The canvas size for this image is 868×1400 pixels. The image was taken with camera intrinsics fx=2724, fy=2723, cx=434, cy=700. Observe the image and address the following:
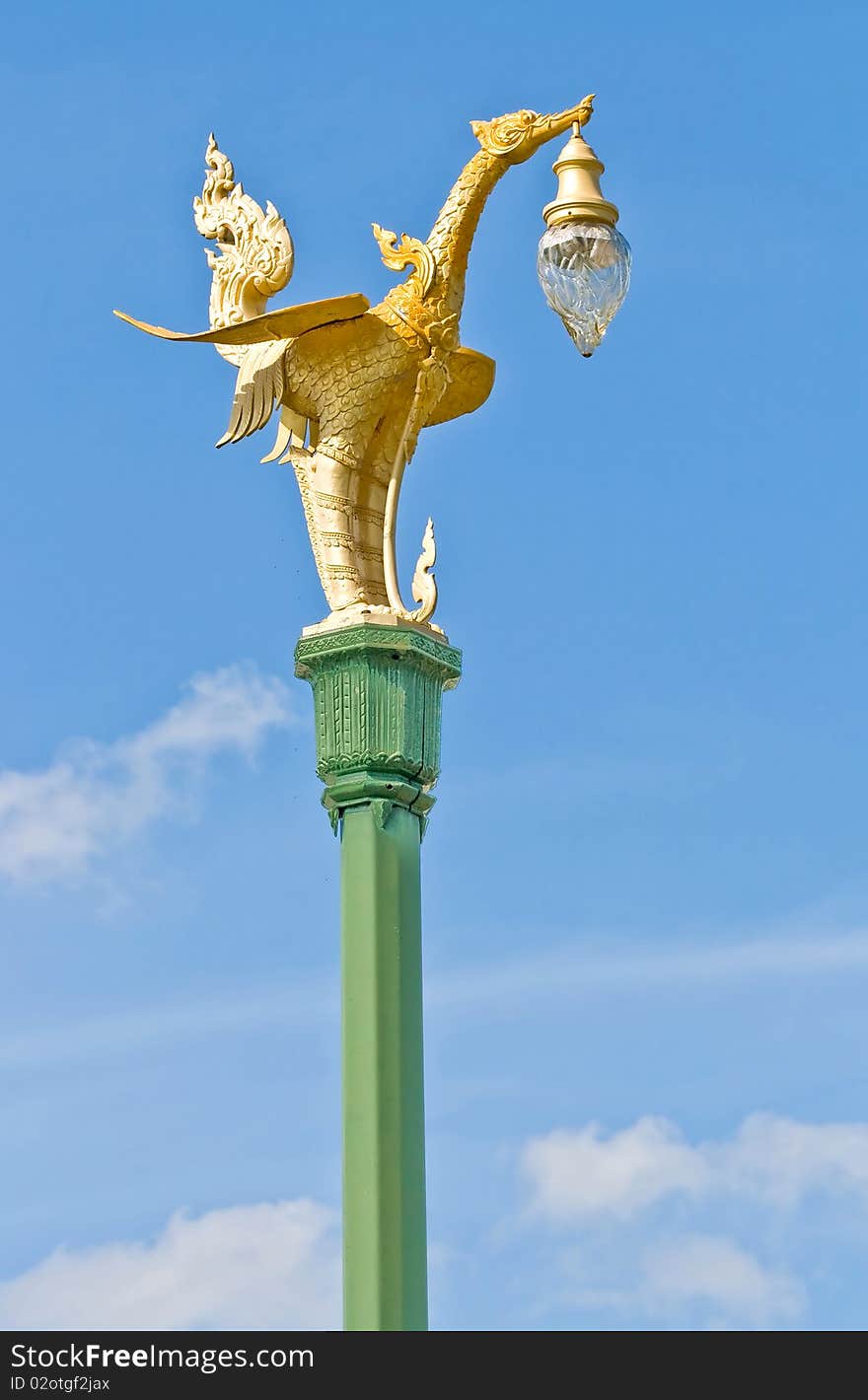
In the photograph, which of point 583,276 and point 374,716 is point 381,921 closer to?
point 374,716

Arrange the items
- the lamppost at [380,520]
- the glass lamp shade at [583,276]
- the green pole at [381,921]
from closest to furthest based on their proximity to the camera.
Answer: the green pole at [381,921] < the lamppost at [380,520] < the glass lamp shade at [583,276]

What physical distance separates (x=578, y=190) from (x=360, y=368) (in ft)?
3.58

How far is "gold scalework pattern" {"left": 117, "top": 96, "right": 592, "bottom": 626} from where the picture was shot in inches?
413

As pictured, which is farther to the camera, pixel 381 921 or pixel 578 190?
pixel 578 190

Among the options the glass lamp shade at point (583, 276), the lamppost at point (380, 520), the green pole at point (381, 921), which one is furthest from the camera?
the glass lamp shade at point (583, 276)

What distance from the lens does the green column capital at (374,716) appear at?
33.6ft

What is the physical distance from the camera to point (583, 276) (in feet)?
33.4

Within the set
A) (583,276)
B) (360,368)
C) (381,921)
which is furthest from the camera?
(360,368)

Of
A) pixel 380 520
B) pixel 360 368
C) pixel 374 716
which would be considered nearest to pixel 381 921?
pixel 374 716

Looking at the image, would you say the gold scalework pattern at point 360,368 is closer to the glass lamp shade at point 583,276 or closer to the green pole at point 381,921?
the green pole at point 381,921

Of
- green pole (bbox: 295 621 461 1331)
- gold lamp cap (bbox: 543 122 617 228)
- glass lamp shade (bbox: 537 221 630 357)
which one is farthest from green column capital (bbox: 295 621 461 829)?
gold lamp cap (bbox: 543 122 617 228)

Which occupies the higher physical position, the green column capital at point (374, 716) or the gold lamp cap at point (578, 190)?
the gold lamp cap at point (578, 190)

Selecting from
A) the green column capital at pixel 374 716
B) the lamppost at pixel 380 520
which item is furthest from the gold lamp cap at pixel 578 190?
the green column capital at pixel 374 716
